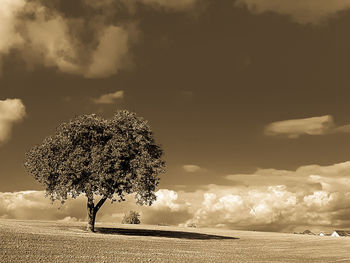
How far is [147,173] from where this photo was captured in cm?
5725

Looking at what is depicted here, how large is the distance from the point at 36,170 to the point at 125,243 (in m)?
25.2

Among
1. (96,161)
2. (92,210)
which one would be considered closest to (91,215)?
(92,210)

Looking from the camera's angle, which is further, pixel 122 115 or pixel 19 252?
pixel 122 115

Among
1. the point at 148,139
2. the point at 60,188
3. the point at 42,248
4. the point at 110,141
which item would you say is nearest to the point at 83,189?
the point at 60,188

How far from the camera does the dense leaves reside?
5600 cm

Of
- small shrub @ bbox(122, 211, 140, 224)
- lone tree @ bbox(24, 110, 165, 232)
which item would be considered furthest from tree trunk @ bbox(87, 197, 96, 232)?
small shrub @ bbox(122, 211, 140, 224)

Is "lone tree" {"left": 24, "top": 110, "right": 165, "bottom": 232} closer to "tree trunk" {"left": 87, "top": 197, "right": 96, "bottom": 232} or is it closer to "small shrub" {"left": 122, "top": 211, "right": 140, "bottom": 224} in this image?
"tree trunk" {"left": 87, "top": 197, "right": 96, "bottom": 232}

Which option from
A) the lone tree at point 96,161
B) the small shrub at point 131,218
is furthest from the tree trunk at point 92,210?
the small shrub at point 131,218

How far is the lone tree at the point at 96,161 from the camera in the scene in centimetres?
5603

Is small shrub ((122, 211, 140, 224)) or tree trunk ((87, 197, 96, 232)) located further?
small shrub ((122, 211, 140, 224))

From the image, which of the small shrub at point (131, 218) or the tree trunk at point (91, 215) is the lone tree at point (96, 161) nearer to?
the tree trunk at point (91, 215)

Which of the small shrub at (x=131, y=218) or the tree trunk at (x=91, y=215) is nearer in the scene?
the tree trunk at (x=91, y=215)

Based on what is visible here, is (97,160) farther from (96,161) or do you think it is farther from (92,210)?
(92,210)

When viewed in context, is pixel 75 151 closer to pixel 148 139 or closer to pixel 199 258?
pixel 148 139
